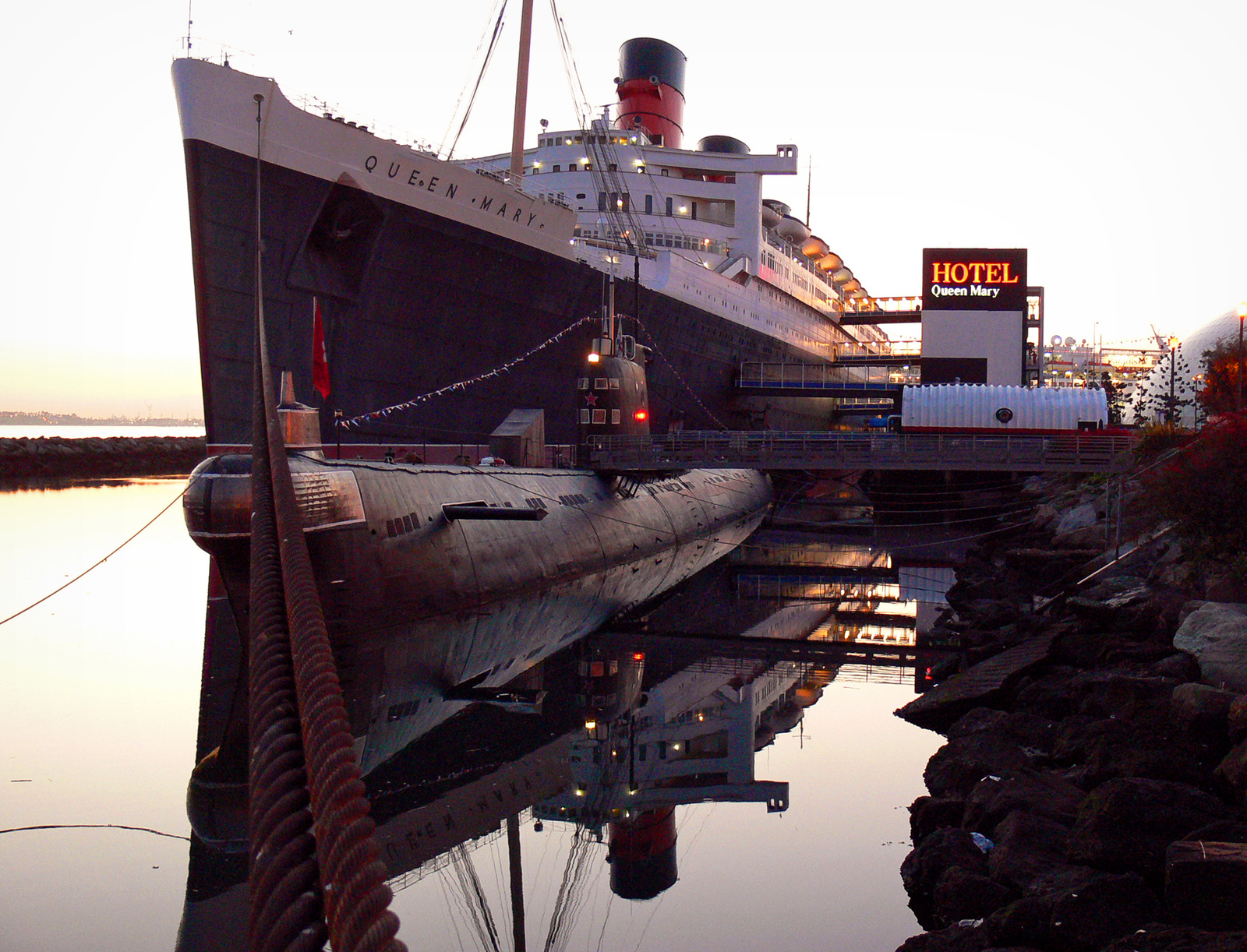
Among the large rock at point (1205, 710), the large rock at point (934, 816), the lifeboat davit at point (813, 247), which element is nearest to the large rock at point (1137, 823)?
the large rock at point (934, 816)

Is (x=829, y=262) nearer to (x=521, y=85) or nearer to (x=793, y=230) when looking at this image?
(x=793, y=230)

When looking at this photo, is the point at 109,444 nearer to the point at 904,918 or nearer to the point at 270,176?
the point at 270,176

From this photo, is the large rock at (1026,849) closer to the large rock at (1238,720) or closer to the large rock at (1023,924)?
the large rock at (1023,924)

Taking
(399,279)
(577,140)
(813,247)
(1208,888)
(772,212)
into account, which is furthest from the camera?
(813,247)

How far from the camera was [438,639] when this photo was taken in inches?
592

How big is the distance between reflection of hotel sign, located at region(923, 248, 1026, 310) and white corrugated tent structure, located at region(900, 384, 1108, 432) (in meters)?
10.3

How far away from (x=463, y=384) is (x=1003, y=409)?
21.0 metres

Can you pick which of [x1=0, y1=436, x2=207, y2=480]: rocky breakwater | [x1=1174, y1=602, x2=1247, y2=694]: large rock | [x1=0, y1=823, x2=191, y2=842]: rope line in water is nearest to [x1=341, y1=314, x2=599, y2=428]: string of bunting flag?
[x1=0, y1=823, x2=191, y2=842]: rope line in water

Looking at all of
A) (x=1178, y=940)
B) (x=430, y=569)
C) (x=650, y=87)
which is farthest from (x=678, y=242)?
(x=1178, y=940)

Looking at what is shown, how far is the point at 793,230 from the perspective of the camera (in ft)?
169

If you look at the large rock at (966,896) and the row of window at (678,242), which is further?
the row of window at (678,242)

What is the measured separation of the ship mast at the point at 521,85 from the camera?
25.2 meters

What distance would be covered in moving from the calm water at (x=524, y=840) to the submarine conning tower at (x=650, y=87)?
34.1 metres

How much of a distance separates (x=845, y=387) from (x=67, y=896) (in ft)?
135
